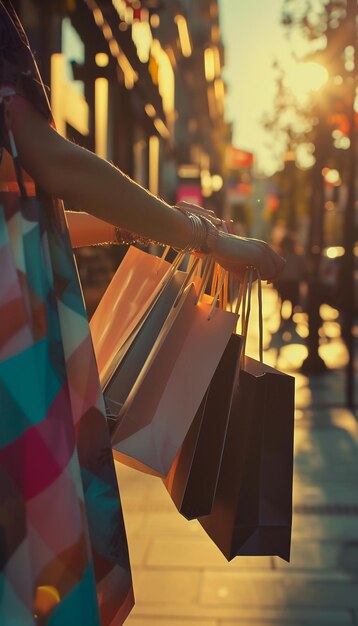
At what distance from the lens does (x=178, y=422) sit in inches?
76.6

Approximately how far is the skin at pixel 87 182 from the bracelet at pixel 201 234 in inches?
0.8

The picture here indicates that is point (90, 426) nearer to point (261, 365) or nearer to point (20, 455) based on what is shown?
point (20, 455)

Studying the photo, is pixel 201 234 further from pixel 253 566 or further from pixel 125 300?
pixel 253 566

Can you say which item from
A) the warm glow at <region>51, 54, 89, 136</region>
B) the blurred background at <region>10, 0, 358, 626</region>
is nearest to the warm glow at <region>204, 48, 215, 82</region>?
the blurred background at <region>10, 0, 358, 626</region>

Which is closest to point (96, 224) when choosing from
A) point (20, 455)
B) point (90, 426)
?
point (90, 426)

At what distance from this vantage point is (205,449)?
200cm

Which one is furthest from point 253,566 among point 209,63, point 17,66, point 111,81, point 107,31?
point 209,63

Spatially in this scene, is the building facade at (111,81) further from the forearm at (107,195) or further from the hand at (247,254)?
the forearm at (107,195)

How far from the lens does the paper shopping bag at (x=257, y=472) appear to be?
2.02 meters

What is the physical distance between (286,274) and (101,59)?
5.71 m

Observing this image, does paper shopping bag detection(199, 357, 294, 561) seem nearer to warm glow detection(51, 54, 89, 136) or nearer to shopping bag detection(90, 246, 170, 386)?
shopping bag detection(90, 246, 170, 386)

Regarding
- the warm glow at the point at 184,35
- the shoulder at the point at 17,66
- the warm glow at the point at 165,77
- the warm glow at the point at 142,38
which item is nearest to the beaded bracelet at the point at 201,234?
the shoulder at the point at 17,66

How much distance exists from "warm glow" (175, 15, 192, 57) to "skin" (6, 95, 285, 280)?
28.7 meters

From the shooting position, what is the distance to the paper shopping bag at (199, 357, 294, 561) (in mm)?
2021
